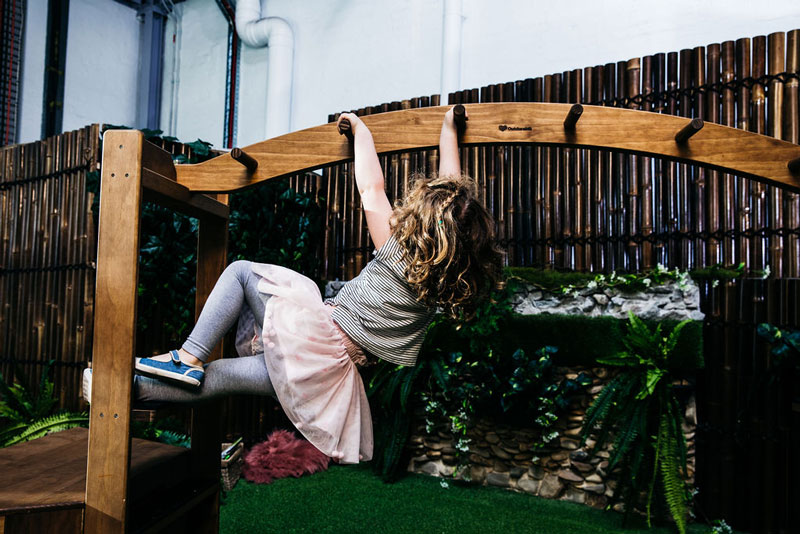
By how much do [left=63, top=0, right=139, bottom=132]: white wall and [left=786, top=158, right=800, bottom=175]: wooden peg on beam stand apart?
6.81 m

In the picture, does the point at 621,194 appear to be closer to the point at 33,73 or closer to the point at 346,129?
the point at 346,129

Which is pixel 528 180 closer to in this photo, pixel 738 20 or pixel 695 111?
pixel 695 111

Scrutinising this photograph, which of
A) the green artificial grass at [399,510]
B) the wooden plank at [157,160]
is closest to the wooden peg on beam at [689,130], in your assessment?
the wooden plank at [157,160]

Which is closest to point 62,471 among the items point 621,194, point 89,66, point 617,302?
point 617,302

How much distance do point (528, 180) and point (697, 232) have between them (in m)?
1.08

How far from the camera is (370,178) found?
1667 mm

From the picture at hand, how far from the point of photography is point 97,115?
624 centimetres

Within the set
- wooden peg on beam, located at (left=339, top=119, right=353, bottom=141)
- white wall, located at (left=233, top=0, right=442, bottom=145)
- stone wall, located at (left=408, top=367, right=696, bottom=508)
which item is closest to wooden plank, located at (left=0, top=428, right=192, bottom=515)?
wooden peg on beam, located at (left=339, top=119, right=353, bottom=141)

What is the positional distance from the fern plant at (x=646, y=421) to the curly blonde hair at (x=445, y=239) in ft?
4.63

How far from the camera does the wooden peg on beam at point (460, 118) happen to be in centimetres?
156

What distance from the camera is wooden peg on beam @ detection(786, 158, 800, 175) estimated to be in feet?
4.76

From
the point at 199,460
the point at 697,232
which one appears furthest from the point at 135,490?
the point at 697,232

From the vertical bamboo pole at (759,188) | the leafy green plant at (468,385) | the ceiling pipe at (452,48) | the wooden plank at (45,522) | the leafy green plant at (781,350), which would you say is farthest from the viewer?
the ceiling pipe at (452,48)

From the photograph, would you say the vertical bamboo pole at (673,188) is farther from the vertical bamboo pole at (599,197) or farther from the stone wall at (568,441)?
the vertical bamboo pole at (599,197)
